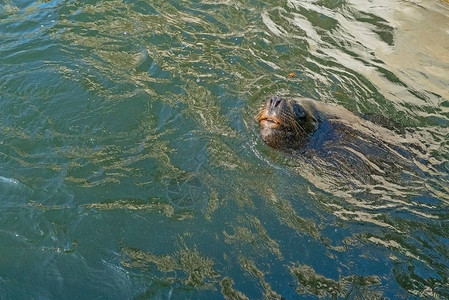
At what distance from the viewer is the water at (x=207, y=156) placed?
4.83 m

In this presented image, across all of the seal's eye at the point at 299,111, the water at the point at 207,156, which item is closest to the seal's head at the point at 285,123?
the seal's eye at the point at 299,111

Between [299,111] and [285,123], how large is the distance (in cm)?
22

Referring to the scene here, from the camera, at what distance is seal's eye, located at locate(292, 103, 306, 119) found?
594 cm

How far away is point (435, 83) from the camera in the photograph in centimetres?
760

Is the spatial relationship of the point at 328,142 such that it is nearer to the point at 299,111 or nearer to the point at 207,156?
the point at 299,111

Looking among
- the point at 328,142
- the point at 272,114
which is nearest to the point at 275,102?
the point at 272,114

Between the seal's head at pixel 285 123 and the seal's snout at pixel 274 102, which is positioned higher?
the seal's snout at pixel 274 102

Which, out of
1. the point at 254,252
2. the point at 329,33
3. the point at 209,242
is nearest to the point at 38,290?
the point at 209,242

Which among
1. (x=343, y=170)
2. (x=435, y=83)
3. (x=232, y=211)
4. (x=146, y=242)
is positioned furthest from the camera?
(x=435, y=83)

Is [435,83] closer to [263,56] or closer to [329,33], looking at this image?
[329,33]

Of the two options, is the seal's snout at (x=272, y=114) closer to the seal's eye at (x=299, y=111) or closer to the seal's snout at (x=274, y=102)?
the seal's snout at (x=274, y=102)

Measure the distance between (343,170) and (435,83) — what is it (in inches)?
101

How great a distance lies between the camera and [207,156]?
5996 mm

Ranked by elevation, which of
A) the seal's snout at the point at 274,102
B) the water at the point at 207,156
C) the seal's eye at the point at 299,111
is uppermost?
the seal's snout at the point at 274,102
